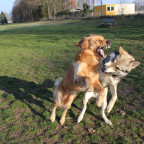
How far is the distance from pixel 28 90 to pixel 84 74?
3.01 metres

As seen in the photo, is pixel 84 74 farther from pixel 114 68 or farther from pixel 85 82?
pixel 114 68

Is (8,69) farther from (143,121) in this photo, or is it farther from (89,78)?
(143,121)

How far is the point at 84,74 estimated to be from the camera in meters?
3.60

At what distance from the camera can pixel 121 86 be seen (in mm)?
5477

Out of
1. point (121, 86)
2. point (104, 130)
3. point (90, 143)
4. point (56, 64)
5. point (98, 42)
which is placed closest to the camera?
point (90, 143)

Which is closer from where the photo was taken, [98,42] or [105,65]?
[105,65]

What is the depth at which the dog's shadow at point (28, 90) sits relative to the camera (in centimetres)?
502

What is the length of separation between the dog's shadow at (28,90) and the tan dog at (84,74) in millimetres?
883

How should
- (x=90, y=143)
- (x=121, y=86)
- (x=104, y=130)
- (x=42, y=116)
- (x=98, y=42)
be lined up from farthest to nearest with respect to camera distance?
(x=121, y=86)
(x=42, y=116)
(x=98, y=42)
(x=104, y=130)
(x=90, y=143)

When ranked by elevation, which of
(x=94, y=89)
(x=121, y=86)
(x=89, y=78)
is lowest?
(x=121, y=86)

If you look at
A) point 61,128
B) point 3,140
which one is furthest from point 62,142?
point 3,140

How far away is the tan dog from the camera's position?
11.6 feet

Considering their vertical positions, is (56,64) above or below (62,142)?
above

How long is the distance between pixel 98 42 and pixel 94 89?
1.29 m
